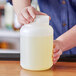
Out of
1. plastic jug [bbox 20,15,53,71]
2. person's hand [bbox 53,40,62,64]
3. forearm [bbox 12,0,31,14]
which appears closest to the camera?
plastic jug [bbox 20,15,53,71]

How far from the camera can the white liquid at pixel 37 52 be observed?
0.76 metres

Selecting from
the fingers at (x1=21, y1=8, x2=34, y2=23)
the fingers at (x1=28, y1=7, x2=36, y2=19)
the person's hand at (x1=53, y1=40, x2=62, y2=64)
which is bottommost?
the person's hand at (x1=53, y1=40, x2=62, y2=64)

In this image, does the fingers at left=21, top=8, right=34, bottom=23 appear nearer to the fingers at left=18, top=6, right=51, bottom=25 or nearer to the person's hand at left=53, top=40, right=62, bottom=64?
the fingers at left=18, top=6, right=51, bottom=25

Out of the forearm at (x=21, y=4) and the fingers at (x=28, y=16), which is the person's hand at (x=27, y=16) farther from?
the forearm at (x=21, y=4)

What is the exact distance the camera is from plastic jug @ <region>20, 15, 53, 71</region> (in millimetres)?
747

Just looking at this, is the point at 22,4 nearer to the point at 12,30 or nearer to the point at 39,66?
the point at 39,66

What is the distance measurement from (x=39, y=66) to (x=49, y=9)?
0.60 metres

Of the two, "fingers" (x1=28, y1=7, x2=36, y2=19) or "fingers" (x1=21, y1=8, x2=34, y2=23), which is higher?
"fingers" (x1=28, y1=7, x2=36, y2=19)

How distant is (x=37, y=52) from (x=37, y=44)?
0.03 meters

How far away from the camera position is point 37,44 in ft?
2.50

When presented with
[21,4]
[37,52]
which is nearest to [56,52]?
[37,52]

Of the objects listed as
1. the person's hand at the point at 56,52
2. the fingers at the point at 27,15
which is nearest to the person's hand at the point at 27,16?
the fingers at the point at 27,15

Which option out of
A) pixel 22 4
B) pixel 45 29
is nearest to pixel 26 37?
pixel 45 29

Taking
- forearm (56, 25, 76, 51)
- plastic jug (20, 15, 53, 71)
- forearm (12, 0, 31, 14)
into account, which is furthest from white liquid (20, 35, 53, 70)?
forearm (12, 0, 31, 14)
